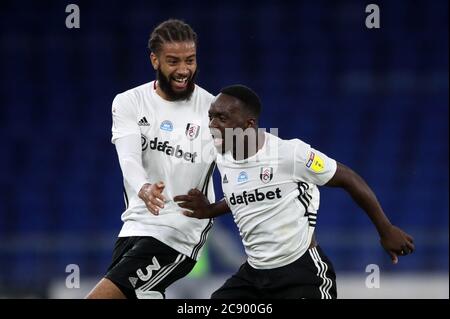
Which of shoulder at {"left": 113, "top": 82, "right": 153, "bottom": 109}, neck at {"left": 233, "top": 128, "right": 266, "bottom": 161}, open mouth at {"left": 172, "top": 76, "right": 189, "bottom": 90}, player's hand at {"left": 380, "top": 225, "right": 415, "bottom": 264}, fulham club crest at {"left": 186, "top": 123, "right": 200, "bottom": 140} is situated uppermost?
open mouth at {"left": 172, "top": 76, "right": 189, "bottom": 90}

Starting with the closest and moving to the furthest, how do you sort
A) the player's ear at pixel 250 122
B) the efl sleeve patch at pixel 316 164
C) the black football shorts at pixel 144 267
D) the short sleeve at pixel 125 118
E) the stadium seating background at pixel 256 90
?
1. the efl sleeve patch at pixel 316 164
2. the player's ear at pixel 250 122
3. the black football shorts at pixel 144 267
4. the short sleeve at pixel 125 118
5. the stadium seating background at pixel 256 90

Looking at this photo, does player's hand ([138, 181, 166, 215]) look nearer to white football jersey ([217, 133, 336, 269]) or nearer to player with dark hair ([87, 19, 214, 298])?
player with dark hair ([87, 19, 214, 298])

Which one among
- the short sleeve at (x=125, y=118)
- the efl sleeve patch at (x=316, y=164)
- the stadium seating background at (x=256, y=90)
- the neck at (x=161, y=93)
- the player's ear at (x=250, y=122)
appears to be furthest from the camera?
the stadium seating background at (x=256, y=90)

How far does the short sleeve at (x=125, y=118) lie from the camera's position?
4.80 metres

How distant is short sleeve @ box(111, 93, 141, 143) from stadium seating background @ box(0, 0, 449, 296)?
18.1ft

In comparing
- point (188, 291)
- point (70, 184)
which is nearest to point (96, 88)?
point (70, 184)

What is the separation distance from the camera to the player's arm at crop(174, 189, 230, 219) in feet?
15.6

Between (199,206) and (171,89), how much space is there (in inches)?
24.8

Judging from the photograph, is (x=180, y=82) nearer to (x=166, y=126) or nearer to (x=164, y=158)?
(x=166, y=126)

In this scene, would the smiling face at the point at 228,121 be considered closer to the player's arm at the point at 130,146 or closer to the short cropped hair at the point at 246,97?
the short cropped hair at the point at 246,97

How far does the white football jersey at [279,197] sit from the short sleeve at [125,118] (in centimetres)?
64

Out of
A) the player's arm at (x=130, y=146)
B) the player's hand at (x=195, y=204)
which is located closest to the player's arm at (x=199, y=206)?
the player's hand at (x=195, y=204)

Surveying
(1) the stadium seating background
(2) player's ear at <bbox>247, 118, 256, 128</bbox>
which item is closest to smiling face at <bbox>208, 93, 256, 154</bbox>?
(2) player's ear at <bbox>247, 118, 256, 128</bbox>

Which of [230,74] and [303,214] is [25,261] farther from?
[303,214]
